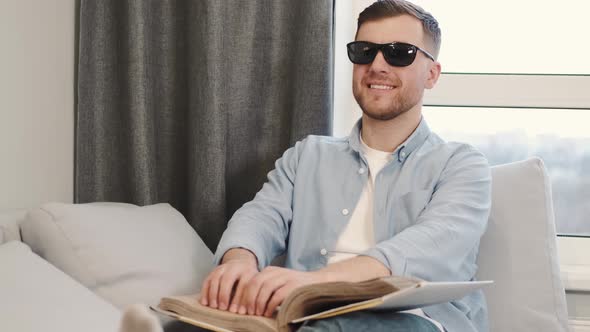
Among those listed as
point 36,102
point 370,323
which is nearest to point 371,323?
point 370,323

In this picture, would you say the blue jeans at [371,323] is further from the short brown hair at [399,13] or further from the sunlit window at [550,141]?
the sunlit window at [550,141]

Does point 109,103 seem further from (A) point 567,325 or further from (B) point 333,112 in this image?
(A) point 567,325

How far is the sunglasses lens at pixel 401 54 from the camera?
1.92m

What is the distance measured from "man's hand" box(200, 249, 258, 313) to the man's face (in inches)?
22.3

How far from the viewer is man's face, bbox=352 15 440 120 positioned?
1.95m

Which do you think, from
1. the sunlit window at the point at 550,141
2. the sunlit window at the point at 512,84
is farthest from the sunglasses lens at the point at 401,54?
the sunlit window at the point at 550,141

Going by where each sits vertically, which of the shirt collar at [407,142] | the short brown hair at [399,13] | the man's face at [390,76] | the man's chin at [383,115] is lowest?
the shirt collar at [407,142]

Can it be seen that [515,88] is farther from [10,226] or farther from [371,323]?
[10,226]

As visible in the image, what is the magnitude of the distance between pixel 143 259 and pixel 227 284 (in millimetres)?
260

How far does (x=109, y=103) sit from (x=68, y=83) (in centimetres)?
14

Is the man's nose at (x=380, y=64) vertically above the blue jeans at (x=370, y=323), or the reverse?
the man's nose at (x=380, y=64)

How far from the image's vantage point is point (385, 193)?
1.90 m

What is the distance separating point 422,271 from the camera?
164 centimetres

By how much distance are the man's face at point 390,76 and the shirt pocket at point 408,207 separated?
0.23 metres
